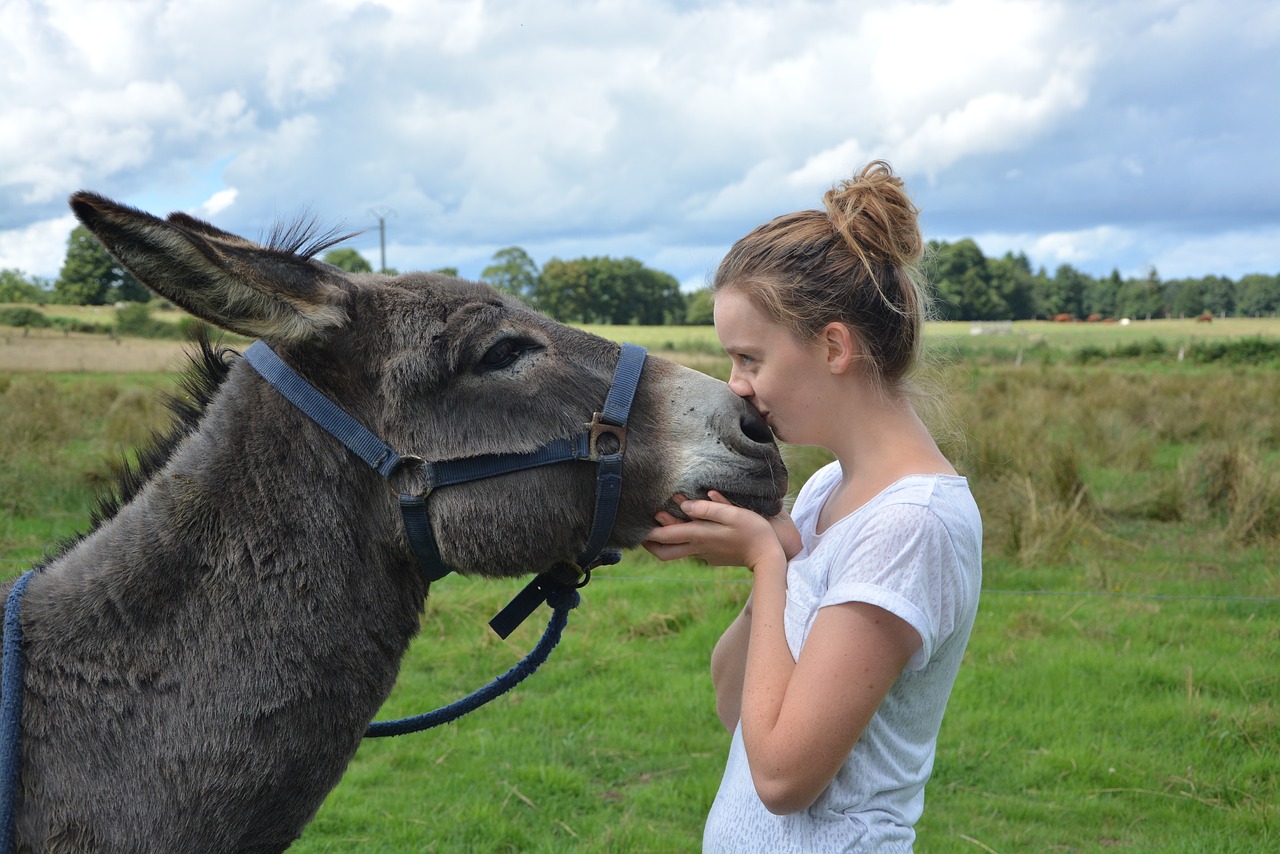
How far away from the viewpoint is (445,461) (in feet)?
7.31

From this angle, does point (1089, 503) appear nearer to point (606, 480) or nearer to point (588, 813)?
point (588, 813)

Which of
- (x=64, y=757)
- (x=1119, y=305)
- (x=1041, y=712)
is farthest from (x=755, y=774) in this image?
(x=1119, y=305)

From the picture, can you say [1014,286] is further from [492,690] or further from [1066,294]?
[492,690]

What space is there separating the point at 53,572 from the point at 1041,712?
531cm

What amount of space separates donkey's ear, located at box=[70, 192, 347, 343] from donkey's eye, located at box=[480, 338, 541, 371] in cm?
36

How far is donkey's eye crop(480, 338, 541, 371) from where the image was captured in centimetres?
234

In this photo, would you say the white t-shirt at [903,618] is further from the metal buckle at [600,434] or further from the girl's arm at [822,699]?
the metal buckle at [600,434]

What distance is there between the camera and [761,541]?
2102mm

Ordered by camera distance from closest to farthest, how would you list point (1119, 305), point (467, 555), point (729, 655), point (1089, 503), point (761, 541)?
point (761, 541)
point (467, 555)
point (729, 655)
point (1089, 503)
point (1119, 305)

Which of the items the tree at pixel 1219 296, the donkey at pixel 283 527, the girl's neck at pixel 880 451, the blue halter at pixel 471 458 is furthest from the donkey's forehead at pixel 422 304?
the tree at pixel 1219 296

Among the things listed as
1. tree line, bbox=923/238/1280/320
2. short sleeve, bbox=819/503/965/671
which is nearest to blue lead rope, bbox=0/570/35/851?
short sleeve, bbox=819/503/965/671

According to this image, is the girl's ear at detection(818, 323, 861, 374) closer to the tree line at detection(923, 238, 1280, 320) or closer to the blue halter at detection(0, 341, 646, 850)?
the blue halter at detection(0, 341, 646, 850)

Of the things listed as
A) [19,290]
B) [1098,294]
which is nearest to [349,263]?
[19,290]

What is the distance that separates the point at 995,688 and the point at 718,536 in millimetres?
4548
